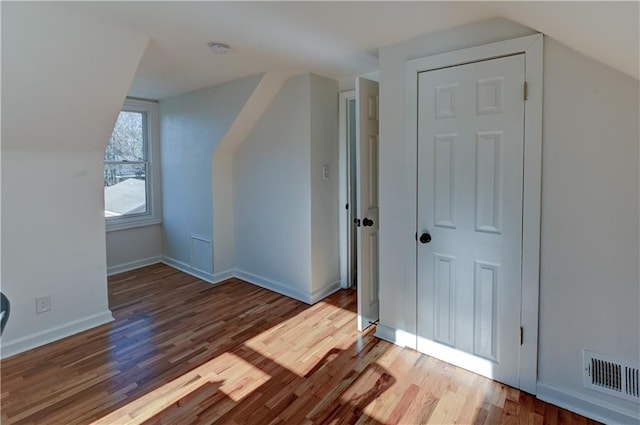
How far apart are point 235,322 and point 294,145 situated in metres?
1.73

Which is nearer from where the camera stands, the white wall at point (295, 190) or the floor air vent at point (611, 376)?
the floor air vent at point (611, 376)

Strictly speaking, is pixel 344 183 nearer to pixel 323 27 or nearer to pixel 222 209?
pixel 222 209

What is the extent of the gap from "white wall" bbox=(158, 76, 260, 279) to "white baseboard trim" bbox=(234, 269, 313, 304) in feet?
1.11

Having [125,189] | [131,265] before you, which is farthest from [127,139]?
[131,265]

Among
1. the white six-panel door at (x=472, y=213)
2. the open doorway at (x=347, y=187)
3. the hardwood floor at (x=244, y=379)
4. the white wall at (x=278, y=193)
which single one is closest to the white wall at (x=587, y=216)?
the white six-panel door at (x=472, y=213)

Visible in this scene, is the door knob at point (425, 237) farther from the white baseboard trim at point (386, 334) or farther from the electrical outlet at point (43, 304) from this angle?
the electrical outlet at point (43, 304)

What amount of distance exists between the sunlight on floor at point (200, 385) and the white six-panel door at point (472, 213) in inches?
49.8

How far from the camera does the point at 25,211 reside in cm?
268

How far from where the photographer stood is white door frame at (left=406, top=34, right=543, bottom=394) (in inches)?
76.9

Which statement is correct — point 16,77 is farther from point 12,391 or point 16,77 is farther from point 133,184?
point 133,184

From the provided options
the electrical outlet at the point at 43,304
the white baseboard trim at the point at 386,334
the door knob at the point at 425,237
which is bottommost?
the white baseboard trim at the point at 386,334

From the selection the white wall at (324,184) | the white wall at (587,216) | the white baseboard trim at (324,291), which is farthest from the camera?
the white baseboard trim at (324,291)

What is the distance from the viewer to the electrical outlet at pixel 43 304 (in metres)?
2.76

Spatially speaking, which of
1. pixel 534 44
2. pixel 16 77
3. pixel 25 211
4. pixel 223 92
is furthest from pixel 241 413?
pixel 223 92
